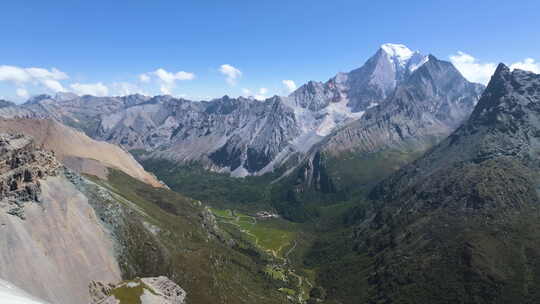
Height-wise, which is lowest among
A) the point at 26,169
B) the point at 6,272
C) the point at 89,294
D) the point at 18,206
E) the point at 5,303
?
the point at 89,294

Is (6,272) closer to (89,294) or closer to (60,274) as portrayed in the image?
(60,274)

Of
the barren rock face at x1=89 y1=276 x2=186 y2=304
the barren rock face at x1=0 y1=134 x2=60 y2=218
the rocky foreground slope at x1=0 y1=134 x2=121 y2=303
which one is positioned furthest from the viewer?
the barren rock face at x1=0 y1=134 x2=60 y2=218

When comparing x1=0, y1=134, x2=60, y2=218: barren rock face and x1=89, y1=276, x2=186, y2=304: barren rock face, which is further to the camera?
x1=0, y1=134, x2=60, y2=218: barren rock face

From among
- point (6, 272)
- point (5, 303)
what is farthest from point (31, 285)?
point (5, 303)

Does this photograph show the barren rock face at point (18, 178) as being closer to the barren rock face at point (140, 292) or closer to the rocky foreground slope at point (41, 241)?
the rocky foreground slope at point (41, 241)

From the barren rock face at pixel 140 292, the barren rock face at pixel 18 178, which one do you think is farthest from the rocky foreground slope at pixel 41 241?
the barren rock face at pixel 140 292

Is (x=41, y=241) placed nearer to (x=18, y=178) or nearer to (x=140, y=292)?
(x=18, y=178)

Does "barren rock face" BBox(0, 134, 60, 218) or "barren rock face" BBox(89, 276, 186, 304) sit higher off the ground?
"barren rock face" BBox(0, 134, 60, 218)

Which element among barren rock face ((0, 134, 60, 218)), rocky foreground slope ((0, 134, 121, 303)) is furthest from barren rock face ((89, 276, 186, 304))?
barren rock face ((0, 134, 60, 218))

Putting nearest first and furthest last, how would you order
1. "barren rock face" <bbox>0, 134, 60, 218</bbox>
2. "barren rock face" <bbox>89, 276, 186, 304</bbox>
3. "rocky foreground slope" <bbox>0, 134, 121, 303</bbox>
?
"rocky foreground slope" <bbox>0, 134, 121, 303</bbox>, "barren rock face" <bbox>89, 276, 186, 304</bbox>, "barren rock face" <bbox>0, 134, 60, 218</bbox>

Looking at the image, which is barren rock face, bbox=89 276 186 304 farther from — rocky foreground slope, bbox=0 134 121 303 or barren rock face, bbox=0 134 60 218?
barren rock face, bbox=0 134 60 218

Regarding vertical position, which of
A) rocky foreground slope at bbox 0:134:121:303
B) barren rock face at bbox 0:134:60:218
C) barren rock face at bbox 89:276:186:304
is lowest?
barren rock face at bbox 89:276:186:304
